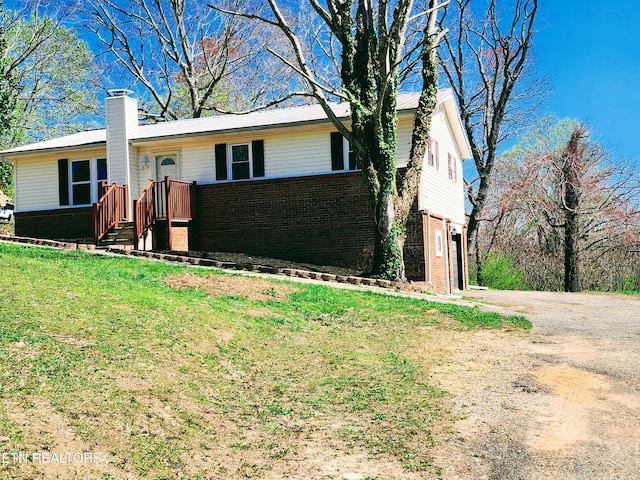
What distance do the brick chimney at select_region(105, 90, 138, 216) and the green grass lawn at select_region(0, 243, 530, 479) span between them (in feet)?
36.2

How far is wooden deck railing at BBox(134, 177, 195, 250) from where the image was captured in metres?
19.4

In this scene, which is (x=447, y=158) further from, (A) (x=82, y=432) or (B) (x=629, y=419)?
(A) (x=82, y=432)

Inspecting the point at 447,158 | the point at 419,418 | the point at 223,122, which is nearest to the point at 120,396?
the point at 419,418

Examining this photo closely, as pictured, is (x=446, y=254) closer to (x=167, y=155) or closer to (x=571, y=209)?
(x=571, y=209)

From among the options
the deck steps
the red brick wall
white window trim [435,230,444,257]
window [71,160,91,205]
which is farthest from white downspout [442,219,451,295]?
window [71,160,91,205]

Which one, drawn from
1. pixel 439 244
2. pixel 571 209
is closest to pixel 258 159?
pixel 439 244

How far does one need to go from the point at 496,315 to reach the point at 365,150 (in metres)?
6.41

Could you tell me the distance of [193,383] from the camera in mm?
6676

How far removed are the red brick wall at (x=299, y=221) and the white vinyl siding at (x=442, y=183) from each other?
1.70m

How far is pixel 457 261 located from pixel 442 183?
3.77 metres

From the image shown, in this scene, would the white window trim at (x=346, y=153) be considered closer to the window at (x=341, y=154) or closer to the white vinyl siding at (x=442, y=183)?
the window at (x=341, y=154)

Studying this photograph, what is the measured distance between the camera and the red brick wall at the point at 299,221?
19.4 metres

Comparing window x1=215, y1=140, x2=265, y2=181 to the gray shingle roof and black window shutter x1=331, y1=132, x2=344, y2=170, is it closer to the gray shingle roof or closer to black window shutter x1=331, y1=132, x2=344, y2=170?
the gray shingle roof

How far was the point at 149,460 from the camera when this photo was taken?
5.06 meters
